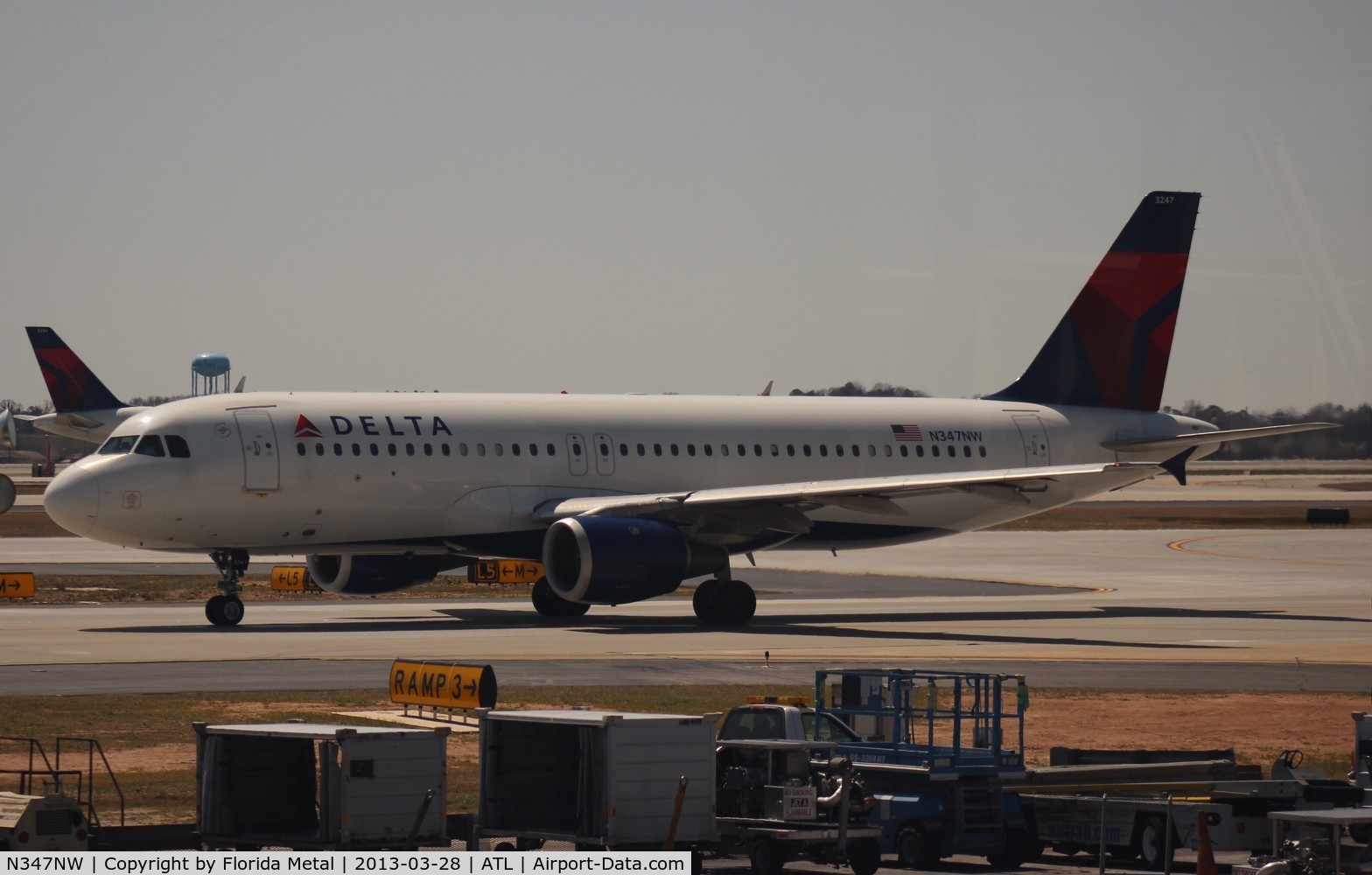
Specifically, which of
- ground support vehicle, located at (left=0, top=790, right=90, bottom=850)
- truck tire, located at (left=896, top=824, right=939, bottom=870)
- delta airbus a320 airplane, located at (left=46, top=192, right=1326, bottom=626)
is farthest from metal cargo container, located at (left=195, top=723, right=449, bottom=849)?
delta airbus a320 airplane, located at (left=46, top=192, right=1326, bottom=626)

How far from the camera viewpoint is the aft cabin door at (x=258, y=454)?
3862 cm

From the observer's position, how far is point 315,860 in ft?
48.5

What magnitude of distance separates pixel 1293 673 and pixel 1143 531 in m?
52.0

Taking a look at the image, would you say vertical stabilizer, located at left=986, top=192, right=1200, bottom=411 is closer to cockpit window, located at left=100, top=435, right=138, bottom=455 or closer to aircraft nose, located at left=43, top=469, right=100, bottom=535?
cockpit window, located at left=100, top=435, right=138, bottom=455

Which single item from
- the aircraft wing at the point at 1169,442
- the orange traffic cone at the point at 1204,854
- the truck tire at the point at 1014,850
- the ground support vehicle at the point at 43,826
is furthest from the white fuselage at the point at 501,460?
the ground support vehicle at the point at 43,826

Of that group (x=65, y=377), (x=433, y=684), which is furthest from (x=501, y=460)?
(x=65, y=377)

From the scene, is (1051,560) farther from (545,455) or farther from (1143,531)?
(545,455)

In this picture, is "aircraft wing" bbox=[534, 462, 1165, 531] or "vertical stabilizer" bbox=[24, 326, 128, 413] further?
"vertical stabilizer" bbox=[24, 326, 128, 413]

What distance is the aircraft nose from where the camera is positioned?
37625mm

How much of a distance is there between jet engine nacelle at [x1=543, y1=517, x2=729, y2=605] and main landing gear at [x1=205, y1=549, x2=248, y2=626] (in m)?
6.64

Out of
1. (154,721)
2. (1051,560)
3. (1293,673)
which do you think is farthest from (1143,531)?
(154,721)

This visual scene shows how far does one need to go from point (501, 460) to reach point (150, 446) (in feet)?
24.8

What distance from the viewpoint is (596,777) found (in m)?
16.2

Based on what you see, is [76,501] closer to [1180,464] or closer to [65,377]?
[1180,464]
